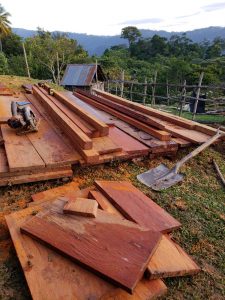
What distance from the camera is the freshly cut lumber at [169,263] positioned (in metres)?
1.89

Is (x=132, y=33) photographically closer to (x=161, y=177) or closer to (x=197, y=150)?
(x=197, y=150)

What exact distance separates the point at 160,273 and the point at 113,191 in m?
1.05

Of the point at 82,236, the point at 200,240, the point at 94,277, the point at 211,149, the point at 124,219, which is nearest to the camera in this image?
the point at 94,277

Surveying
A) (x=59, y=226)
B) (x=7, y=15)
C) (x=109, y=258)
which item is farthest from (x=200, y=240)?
(x=7, y=15)

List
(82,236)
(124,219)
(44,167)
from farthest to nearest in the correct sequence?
(44,167)
(124,219)
(82,236)

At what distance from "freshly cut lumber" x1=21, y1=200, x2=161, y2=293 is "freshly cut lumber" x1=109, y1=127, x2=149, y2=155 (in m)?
1.55

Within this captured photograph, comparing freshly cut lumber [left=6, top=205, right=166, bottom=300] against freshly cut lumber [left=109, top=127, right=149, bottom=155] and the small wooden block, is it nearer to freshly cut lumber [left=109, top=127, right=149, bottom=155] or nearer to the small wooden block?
the small wooden block

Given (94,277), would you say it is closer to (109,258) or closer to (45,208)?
(109,258)

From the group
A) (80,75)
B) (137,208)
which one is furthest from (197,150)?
(80,75)

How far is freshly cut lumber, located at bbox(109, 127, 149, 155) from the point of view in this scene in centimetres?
371

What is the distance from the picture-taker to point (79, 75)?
63.6 feet

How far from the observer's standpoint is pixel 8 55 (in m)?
36.7

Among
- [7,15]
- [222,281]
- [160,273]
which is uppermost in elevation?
[7,15]

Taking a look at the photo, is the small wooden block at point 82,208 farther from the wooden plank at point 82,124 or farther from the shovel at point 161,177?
the wooden plank at point 82,124
